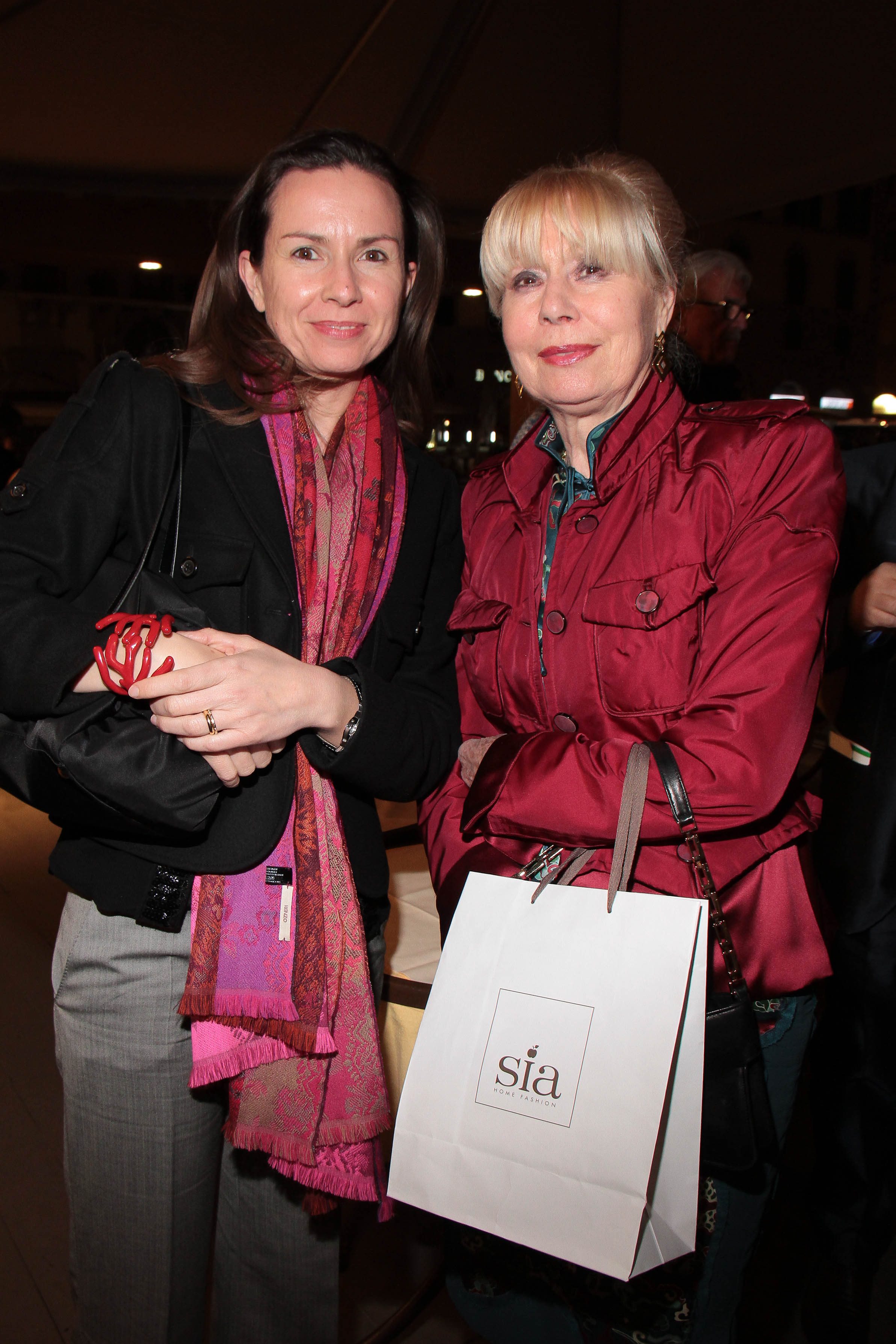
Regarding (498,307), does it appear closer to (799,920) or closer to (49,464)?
(49,464)

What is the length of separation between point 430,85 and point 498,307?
321 centimetres

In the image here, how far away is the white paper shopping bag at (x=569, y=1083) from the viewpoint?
0.99 m

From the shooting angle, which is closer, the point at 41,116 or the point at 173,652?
the point at 173,652

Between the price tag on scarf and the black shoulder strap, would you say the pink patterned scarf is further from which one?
the black shoulder strap

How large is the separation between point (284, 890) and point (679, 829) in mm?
553

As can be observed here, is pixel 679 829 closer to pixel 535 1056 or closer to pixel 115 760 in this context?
pixel 535 1056

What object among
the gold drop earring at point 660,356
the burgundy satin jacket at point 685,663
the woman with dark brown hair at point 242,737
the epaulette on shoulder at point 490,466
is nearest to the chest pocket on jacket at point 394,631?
the woman with dark brown hair at point 242,737

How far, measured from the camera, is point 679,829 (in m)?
1.10

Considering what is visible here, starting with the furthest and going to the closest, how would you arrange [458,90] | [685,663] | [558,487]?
[458,90] < [558,487] < [685,663]

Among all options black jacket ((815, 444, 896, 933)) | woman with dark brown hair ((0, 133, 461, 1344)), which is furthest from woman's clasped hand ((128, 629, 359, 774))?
black jacket ((815, 444, 896, 933))

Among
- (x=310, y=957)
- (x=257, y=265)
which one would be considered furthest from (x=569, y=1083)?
(x=257, y=265)

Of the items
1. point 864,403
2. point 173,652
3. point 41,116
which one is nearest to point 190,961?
point 173,652

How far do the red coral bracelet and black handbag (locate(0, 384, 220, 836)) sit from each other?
4 cm

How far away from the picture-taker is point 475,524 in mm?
1512
